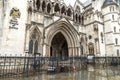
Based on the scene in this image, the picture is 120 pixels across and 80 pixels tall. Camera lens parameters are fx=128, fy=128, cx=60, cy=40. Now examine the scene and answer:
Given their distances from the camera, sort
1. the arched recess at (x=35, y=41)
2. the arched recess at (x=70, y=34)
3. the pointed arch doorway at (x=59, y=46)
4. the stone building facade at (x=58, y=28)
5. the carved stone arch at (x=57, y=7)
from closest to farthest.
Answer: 1. the stone building facade at (x=58, y=28)
2. the arched recess at (x=35, y=41)
3. the arched recess at (x=70, y=34)
4. the carved stone arch at (x=57, y=7)
5. the pointed arch doorway at (x=59, y=46)

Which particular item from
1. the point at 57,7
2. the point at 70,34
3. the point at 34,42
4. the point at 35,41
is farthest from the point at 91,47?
the point at 34,42

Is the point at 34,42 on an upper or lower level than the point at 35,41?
lower

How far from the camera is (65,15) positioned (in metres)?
26.1

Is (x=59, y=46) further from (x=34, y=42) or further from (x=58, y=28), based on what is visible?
(x=34, y=42)

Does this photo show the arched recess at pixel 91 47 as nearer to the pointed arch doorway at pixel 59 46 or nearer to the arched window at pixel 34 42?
the pointed arch doorway at pixel 59 46

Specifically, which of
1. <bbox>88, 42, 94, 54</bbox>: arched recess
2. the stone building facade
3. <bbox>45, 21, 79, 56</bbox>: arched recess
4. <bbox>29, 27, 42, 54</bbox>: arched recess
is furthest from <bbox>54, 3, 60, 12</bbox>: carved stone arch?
<bbox>88, 42, 94, 54</bbox>: arched recess

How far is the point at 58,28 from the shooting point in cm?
2438

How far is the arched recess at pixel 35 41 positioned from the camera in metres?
20.4

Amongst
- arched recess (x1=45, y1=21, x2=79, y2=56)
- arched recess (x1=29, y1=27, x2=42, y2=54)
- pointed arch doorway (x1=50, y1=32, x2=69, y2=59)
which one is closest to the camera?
arched recess (x1=29, y1=27, x2=42, y2=54)

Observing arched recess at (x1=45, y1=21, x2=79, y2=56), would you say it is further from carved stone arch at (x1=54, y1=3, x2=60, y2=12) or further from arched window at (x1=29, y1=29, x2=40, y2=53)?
arched window at (x1=29, y1=29, x2=40, y2=53)

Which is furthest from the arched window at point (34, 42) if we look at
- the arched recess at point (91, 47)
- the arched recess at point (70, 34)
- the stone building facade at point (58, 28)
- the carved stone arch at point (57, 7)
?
the arched recess at point (91, 47)

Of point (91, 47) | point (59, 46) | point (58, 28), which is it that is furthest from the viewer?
point (59, 46)

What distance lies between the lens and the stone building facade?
1683 cm

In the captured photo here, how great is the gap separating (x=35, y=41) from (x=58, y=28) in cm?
561
